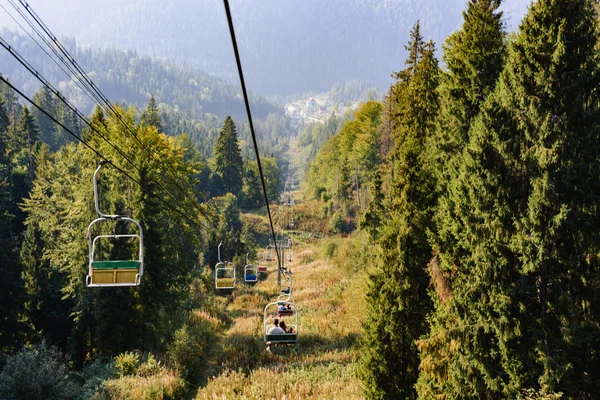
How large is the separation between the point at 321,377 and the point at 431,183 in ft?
34.0

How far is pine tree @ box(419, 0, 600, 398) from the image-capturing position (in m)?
9.27

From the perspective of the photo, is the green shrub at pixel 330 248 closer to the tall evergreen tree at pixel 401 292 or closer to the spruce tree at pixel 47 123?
the tall evergreen tree at pixel 401 292

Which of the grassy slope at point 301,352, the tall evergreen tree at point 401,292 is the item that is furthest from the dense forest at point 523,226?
the grassy slope at point 301,352

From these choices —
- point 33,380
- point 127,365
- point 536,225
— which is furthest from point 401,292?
point 33,380

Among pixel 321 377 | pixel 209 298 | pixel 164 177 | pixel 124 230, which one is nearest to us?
pixel 321 377

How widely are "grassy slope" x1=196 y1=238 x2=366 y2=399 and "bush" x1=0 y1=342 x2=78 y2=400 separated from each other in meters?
5.40

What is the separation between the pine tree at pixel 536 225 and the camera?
9266 millimetres

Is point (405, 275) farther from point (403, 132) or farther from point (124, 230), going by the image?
point (124, 230)

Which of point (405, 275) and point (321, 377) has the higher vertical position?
point (405, 275)

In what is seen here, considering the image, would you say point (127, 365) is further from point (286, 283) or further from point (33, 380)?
point (286, 283)

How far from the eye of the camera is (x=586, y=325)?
31.2 feet

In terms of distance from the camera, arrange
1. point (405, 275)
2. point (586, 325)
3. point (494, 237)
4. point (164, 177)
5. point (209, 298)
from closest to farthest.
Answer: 1. point (586, 325)
2. point (494, 237)
3. point (405, 275)
4. point (164, 177)
5. point (209, 298)

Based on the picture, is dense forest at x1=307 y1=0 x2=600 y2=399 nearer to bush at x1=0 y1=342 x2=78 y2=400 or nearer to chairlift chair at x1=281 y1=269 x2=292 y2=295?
chairlift chair at x1=281 y1=269 x2=292 y2=295

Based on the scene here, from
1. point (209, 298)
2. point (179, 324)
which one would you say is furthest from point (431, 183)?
point (209, 298)
